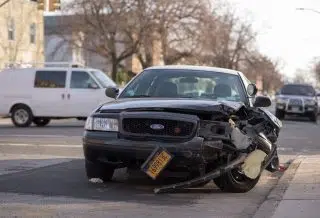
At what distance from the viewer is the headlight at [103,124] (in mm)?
7605

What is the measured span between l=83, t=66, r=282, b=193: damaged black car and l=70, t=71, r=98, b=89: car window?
1168 cm

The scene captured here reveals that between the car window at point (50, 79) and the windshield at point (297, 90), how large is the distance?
11.6m

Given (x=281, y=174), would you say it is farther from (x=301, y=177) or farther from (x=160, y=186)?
(x=160, y=186)

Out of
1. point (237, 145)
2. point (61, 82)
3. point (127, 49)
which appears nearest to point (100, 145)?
point (237, 145)

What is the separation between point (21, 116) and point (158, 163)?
1377 centimetres

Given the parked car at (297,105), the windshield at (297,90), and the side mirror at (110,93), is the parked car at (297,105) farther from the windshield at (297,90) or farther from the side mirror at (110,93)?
the side mirror at (110,93)

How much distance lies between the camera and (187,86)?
9031 mm

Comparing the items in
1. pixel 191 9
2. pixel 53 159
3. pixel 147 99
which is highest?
pixel 191 9

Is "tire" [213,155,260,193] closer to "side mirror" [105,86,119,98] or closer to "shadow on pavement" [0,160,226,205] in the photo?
"shadow on pavement" [0,160,226,205]

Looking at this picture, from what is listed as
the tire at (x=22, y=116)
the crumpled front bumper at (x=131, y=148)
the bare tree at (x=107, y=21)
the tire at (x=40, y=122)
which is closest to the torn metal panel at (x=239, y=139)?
the crumpled front bumper at (x=131, y=148)

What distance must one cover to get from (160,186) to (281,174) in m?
2.29

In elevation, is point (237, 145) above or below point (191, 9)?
below

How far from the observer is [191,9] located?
153 feet

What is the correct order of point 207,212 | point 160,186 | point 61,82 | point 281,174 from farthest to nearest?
point 61,82, point 281,174, point 160,186, point 207,212
